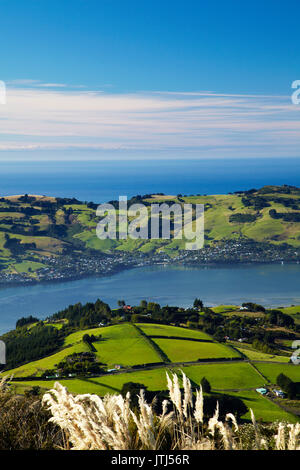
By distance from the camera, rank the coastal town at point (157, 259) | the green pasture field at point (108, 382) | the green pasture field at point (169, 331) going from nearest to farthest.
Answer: the green pasture field at point (108, 382), the green pasture field at point (169, 331), the coastal town at point (157, 259)

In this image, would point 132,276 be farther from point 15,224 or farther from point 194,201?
point 194,201

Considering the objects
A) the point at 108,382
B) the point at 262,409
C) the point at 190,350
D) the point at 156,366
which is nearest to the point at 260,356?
the point at 190,350

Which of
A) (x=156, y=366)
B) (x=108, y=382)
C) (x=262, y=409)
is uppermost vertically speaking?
(x=108, y=382)

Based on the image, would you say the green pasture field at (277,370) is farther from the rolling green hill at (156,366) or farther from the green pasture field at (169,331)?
the green pasture field at (169,331)

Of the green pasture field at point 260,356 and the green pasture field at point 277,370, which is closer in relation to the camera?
the green pasture field at point 277,370

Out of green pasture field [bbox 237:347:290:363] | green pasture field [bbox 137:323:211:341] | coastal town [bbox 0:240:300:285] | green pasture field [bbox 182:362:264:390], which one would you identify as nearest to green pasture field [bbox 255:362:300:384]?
green pasture field [bbox 182:362:264:390]

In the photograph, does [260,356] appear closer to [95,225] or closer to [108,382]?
[108,382]

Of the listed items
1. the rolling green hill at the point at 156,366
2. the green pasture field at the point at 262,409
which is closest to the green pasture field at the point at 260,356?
the rolling green hill at the point at 156,366

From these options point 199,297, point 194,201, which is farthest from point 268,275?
point 194,201

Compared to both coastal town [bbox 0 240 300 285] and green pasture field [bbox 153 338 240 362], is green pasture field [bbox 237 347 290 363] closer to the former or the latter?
green pasture field [bbox 153 338 240 362]

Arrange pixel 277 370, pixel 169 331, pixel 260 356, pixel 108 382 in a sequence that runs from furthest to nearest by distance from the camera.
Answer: pixel 169 331, pixel 260 356, pixel 277 370, pixel 108 382
